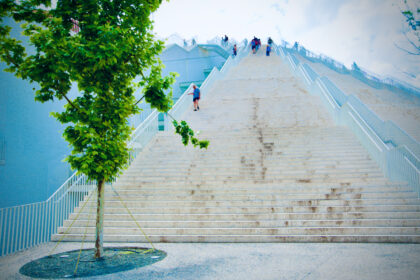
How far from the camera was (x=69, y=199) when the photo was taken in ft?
30.3

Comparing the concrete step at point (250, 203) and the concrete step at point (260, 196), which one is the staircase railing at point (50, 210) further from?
the concrete step at point (260, 196)

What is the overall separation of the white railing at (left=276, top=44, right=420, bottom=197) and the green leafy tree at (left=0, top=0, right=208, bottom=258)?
5672 mm

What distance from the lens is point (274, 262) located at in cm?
526

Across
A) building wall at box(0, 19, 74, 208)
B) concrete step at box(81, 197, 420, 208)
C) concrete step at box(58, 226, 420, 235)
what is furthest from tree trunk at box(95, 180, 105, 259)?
building wall at box(0, 19, 74, 208)

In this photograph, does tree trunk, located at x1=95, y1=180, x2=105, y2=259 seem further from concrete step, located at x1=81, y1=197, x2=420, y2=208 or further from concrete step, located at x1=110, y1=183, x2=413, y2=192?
concrete step, located at x1=110, y1=183, x2=413, y2=192

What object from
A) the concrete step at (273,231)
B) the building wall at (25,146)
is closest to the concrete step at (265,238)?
the concrete step at (273,231)

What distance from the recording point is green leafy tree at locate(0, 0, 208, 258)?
205 inches

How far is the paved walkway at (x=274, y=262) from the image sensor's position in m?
4.60

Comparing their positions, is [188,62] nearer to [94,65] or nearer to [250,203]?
[250,203]

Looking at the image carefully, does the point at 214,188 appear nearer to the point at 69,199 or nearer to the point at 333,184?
the point at 333,184

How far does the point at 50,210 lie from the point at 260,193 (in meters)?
6.01

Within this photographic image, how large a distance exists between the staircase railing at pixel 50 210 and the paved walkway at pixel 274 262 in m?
0.74

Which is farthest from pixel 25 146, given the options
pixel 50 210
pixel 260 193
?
pixel 260 193

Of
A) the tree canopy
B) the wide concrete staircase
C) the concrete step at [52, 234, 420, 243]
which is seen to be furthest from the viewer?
the wide concrete staircase
